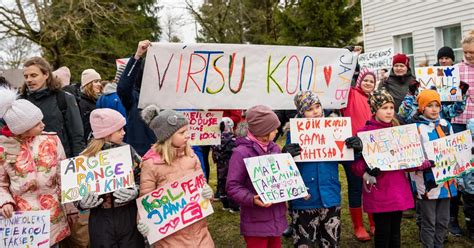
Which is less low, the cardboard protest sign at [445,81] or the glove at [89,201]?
the cardboard protest sign at [445,81]

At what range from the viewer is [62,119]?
4.02m

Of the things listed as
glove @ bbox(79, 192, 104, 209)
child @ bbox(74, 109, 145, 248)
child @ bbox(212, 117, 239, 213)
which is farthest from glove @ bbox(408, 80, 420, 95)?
glove @ bbox(79, 192, 104, 209)

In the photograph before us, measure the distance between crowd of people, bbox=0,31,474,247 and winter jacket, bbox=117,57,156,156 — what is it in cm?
1

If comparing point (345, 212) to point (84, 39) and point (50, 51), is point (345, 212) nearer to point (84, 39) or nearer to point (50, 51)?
point (50, 51)

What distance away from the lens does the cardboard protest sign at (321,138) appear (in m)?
3.85

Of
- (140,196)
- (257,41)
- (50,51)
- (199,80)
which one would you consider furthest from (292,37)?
(140,196)

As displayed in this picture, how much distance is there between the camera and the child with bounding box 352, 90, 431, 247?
3965mm

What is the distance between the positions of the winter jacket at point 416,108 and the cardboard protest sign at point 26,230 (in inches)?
134

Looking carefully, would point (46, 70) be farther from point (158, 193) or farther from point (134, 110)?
point (158, 193)

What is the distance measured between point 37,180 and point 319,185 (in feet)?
→ 7.32

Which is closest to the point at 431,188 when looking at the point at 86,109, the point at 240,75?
the point at 240,75

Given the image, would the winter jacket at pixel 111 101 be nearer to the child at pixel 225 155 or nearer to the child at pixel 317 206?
the child at pixel 225 155

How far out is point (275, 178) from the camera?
3.55 m

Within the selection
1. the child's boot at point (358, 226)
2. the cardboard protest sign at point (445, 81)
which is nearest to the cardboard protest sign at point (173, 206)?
the child's boot at point (358, 226)
